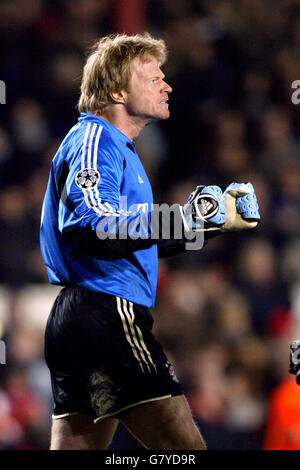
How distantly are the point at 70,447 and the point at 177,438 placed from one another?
15.4 inches

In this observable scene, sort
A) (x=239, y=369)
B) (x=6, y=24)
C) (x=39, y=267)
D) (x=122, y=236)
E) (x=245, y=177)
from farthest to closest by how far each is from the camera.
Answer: (x=6, y=24)
(x=245, y=177)
(x=39, y=267)
(x=239, y=369)
(x=122, y=236)

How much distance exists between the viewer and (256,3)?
682 cm

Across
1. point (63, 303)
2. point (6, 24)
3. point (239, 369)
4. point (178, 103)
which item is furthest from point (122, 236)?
point (6, 24)

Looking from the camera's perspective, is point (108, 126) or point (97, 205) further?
point (108, 126)

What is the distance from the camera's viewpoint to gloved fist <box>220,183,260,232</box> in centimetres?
265

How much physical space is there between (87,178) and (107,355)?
0.57 m

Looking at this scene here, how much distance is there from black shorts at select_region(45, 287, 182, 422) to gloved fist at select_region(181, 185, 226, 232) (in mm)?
353

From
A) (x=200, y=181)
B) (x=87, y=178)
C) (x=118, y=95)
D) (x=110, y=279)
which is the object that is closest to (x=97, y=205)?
(x=87, y=178)

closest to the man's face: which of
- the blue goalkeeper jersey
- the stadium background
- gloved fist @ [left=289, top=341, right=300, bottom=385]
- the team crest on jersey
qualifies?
the blue goalkeeper jersey

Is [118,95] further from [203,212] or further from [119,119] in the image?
[203,212]

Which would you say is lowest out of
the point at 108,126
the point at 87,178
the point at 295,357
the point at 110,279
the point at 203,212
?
the point at 295,357

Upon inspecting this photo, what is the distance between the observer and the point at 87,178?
254 centimetres

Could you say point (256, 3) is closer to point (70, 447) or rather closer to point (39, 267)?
point (39, 267)

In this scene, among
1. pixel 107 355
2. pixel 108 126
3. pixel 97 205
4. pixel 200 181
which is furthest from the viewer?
pixel 200 181
